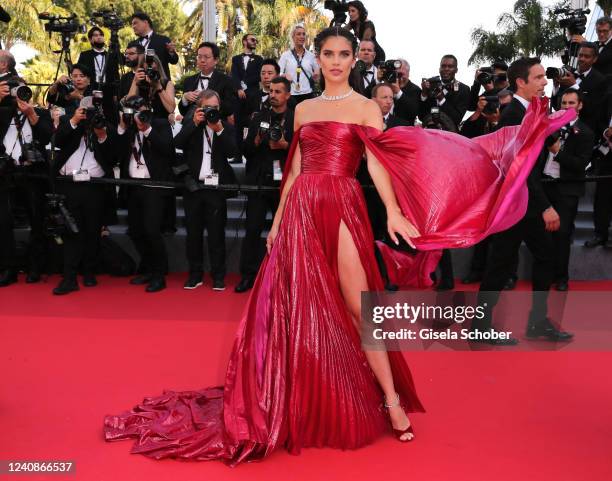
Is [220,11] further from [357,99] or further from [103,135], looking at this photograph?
[357,99]

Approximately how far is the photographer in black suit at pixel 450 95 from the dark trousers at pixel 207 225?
92.0 inches

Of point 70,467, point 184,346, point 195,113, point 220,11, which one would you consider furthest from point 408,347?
point 220,11

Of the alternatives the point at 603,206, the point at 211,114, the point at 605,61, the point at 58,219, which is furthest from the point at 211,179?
the point at 605,61

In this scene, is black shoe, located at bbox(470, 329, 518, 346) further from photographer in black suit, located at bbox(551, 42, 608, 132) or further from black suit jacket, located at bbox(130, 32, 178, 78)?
black suit jacket, located at bbox(130, 32, 178, 78)

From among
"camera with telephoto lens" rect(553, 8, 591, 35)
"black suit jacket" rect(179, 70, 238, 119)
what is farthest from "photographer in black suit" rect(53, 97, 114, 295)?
"camera with telephoto lens" rect(553, 8, 591, 35)

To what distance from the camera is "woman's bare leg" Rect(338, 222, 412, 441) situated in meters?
3.21

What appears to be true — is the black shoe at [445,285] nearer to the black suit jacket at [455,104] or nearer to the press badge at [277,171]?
the press badge at [277,171]

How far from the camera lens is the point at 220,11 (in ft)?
88.4

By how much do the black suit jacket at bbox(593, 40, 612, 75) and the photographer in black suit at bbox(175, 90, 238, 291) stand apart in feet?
12.4

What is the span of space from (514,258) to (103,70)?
4886mm

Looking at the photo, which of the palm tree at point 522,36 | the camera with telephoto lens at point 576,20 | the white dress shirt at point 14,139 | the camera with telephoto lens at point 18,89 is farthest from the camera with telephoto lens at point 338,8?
the palm tree at point 522,36

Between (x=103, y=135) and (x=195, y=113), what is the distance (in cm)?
86

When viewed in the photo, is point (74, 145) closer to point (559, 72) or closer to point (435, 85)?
point (435, 85)

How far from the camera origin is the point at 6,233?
21.4ft
